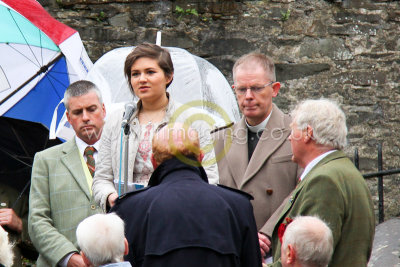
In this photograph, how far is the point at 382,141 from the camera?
7.49 metres

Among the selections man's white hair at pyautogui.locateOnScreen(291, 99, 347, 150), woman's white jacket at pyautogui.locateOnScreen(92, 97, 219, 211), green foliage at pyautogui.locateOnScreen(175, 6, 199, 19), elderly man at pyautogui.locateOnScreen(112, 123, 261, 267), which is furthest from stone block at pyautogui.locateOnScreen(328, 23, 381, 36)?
elderly man at pyautogui.locateOnScreen(112, 123, 261, 267)

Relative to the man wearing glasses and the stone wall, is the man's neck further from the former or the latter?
the stone wall

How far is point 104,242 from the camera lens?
3.09 meters

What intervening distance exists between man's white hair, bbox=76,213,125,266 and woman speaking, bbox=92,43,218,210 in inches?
35.3

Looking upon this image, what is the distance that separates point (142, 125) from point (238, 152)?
24.3 inches

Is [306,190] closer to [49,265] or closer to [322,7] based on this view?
[49,265]

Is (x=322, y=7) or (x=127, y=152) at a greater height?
(x=322, y=7)

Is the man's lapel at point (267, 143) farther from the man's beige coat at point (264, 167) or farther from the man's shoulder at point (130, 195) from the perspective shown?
the man's shoulder at point (130, 195)

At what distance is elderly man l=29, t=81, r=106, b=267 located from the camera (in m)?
4.40

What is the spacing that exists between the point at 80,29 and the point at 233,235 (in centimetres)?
471

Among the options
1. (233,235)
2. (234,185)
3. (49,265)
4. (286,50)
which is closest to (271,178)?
(234,185)

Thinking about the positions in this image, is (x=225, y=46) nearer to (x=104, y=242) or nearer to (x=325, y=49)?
(x=325, y=49)

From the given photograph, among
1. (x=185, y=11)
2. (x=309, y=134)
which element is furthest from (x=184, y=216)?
(x=185, y=11)

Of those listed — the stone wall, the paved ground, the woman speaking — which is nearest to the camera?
the woman speaking
